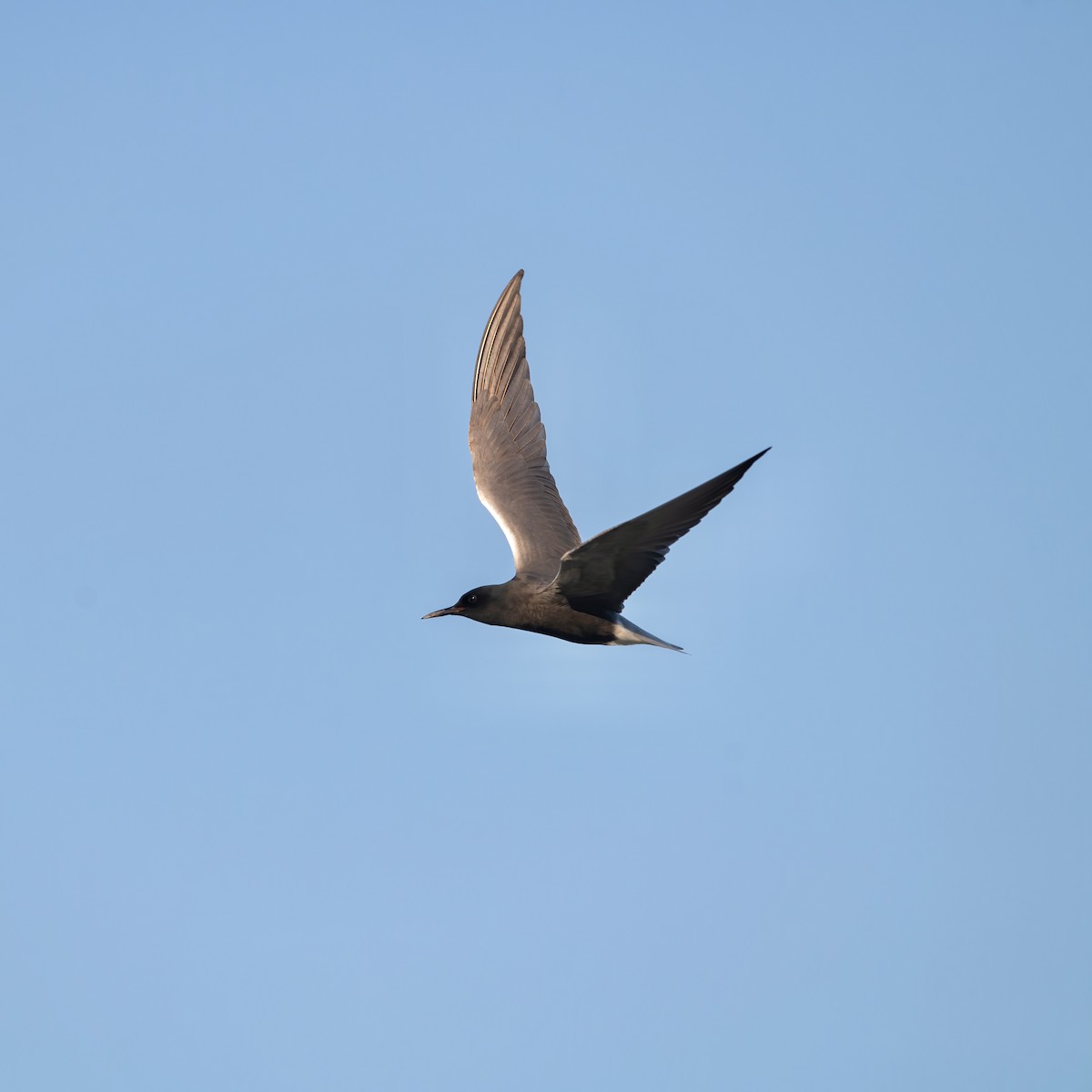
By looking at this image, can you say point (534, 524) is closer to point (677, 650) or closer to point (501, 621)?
point (501, 621)

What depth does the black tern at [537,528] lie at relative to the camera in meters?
15.6

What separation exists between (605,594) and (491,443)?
15.2 feet

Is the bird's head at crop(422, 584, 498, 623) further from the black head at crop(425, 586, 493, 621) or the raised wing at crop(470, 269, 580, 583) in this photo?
the raised wing at crop(470, 269, 580, 583)

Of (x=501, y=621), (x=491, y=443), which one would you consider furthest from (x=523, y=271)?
(x=501, y=621)


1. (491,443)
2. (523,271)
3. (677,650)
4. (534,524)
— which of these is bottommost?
(677,650)

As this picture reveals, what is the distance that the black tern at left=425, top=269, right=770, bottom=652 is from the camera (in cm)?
1562

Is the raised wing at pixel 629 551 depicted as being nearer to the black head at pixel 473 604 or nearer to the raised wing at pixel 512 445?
the black head at pixel 473 604

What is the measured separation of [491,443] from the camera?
69.0ft

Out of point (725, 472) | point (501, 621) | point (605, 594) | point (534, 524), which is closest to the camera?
point (725, 472)

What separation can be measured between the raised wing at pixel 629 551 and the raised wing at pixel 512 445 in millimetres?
2423

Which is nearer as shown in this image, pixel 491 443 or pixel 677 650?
pixel 677 650

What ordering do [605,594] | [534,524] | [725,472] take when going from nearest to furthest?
[725,472] < [605,594] < [534,524]

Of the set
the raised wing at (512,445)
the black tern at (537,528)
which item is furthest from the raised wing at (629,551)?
the raised wing at (512,445)

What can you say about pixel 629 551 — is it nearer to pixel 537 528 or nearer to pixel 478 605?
pixel 478 605
